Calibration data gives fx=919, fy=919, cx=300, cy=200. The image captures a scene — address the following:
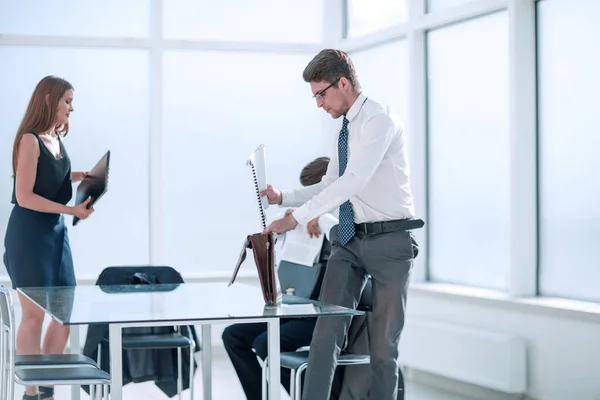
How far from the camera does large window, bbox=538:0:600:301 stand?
14.6 feet

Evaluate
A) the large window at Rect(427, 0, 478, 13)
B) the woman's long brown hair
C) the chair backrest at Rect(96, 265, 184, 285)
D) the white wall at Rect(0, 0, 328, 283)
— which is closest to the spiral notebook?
the chair backrest at Rect(96, 265, 184, 285)

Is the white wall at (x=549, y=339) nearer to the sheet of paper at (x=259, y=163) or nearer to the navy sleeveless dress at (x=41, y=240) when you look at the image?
the sheet of paper at (x=259, y=163)

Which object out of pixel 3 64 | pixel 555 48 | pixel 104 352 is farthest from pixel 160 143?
pixel 555 48

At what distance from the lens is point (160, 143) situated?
20.6 ft

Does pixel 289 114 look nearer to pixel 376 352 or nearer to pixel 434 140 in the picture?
pixel 434 140

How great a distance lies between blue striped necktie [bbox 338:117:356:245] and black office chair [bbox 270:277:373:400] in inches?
12.3

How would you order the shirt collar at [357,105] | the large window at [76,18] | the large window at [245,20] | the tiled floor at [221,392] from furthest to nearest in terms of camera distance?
the large window at [245,20] < the large window at [76,18] < the tiled floor at [221,392] < the shirt collar at [357,105]

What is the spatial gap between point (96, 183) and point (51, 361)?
1.11m

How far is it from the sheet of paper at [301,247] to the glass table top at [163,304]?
33 cm

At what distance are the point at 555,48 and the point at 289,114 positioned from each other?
91.1 inches

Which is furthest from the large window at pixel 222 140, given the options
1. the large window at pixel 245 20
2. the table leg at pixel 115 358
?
the table leg at pixel 115 358

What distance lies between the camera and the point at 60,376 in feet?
10.2

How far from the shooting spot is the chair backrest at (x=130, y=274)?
4266mm

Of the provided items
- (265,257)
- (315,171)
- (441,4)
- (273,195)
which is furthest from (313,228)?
(441,4)
